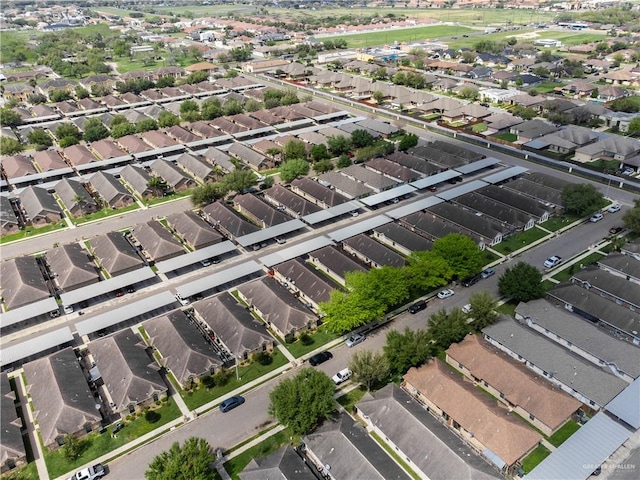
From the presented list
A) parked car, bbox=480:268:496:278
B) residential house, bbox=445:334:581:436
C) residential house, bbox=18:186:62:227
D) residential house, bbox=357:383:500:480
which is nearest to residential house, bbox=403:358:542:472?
residential house, bbox=357:383:500:480

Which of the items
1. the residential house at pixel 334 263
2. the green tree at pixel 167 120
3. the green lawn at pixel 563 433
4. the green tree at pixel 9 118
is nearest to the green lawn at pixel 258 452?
the green lawn at pixel 563 433

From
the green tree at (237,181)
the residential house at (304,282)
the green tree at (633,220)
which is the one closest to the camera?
the residential house at (304,282)

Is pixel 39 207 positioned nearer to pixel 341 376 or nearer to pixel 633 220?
pixel 341 376

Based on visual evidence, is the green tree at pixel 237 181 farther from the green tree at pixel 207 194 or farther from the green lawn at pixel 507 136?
the green lawn at pixel 507 136

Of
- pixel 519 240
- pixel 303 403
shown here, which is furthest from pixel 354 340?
pixel 519 240

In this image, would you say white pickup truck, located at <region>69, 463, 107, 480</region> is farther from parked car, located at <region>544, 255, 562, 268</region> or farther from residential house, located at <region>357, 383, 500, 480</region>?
parked car, located at <region>544, 255, 562, 268</region>

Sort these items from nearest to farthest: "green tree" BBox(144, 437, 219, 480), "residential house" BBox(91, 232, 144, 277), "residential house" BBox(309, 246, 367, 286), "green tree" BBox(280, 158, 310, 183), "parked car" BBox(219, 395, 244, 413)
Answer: "green tree" BBox(144, 437, 219, 480), "parked car" BBox(219, 395, 244, 413), "residential house" BBox(309, 246, 367, 286), "residential house" BBox(91, 232, 144, 277), "green tree" BBox(280, 158, 310, 183)
